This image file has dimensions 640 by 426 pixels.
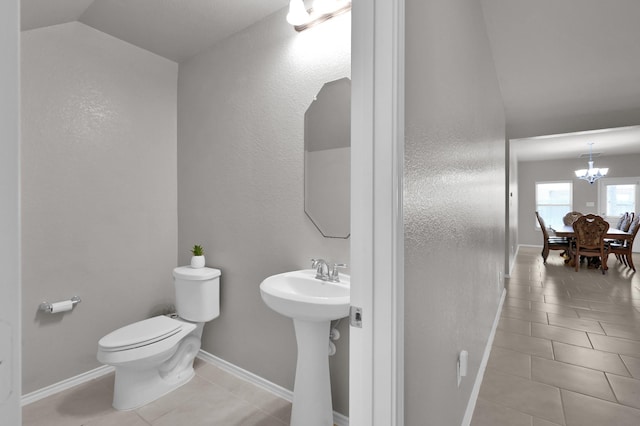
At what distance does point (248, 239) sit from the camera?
2322mm

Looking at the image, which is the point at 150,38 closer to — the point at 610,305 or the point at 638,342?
the point at 638,342

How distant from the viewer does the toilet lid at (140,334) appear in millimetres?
1911

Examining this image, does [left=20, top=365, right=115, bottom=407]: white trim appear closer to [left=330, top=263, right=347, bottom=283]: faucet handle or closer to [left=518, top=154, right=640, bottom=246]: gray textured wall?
[left=330, top=263, right=347, bottom=283]: faucet handle

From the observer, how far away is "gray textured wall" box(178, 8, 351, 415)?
2008 millimetres

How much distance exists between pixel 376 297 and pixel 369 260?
0.33 ft

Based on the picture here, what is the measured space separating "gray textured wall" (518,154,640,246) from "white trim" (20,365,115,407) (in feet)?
34.4

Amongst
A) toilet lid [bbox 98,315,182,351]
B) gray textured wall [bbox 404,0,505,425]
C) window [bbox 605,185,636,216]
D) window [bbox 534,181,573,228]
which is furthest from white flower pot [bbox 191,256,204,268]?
window [bbox 605,185,636,216]

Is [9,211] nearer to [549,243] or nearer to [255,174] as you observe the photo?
[255,174]

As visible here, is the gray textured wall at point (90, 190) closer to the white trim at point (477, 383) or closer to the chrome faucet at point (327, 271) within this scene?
the chrome faucet at point (327, 271)

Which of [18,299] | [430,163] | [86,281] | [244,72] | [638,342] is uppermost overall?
[244,72]

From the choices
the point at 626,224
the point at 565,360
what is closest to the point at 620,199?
the point at 626,224

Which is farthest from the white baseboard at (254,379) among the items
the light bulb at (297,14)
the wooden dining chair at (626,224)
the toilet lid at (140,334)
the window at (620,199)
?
the window at (620,199)

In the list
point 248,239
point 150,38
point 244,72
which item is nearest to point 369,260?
point 248,239

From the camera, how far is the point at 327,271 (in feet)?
6.02
